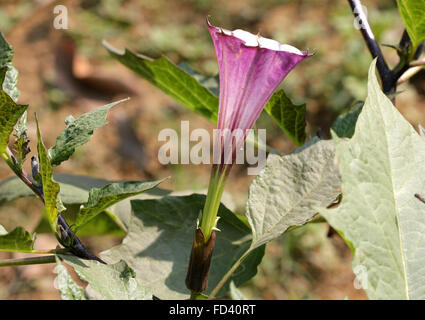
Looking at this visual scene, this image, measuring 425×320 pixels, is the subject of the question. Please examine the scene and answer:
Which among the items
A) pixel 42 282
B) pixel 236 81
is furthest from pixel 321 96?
pixel 236 81

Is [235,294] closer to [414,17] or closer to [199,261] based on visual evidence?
[199,261]

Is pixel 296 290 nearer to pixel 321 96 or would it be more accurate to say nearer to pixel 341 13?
pixel 321 96

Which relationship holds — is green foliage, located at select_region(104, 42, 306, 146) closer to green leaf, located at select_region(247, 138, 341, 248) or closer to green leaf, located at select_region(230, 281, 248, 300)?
green leaf, located at select_region(247, 138, 341, 248)

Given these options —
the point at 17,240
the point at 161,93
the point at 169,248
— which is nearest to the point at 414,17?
the point at 169,248

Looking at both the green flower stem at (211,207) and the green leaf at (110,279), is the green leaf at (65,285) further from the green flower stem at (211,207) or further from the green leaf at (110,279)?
the green flower stem at (211,207)

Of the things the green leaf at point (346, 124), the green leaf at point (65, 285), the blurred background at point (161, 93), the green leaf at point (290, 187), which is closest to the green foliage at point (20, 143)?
the green leaf at point (65, 285)
